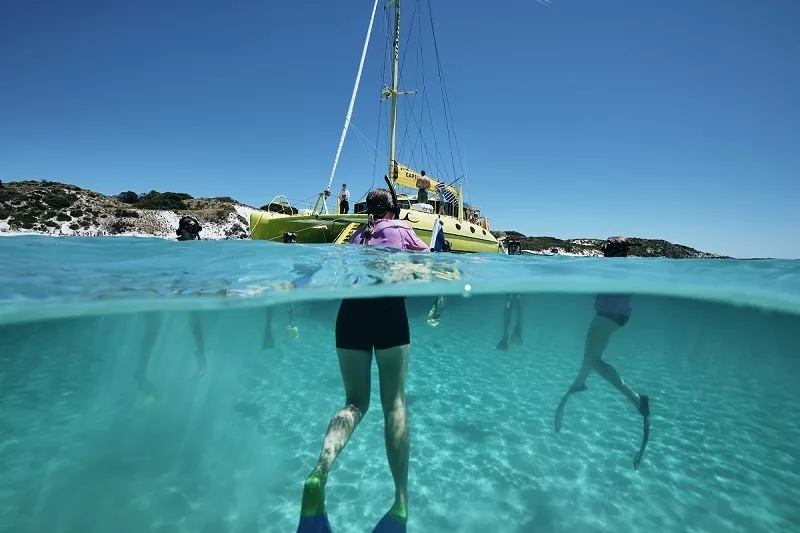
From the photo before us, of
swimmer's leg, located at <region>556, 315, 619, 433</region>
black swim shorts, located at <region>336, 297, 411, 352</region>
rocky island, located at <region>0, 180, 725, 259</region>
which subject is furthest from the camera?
rocky island, located at <region>0, 180, 725, 259</region>

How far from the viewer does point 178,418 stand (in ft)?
32.8

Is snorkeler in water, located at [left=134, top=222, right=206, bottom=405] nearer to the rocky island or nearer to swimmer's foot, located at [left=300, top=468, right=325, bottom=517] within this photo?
swimmer's foot, located at [left=300, top=468, right=325, bottom=517]

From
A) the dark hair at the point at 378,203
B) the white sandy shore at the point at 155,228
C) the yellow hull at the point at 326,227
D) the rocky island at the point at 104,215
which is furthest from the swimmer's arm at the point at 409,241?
the white sandy shore at the point at 155,228

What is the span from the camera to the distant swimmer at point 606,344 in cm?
605

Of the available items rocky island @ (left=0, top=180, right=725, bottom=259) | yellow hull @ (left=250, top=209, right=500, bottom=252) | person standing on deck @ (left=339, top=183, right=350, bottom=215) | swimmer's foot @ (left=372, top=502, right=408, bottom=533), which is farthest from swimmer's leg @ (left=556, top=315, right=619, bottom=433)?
rocky island @ (left=0, top=180, right=725, bottom=259)

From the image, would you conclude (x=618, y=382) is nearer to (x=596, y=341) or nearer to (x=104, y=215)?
(x=596, y=341)

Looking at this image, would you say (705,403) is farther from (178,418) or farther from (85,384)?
(85,384)

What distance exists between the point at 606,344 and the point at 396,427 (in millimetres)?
4650

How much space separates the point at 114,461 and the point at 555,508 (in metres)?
7.12

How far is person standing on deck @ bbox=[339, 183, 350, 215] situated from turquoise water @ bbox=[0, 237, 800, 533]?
19.7ft

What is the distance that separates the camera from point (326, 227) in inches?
490

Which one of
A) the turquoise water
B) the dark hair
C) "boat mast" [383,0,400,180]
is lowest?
the turquoise water

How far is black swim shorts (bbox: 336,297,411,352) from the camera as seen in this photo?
11.3 feet

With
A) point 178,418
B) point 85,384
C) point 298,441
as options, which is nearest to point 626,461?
point 298,441
